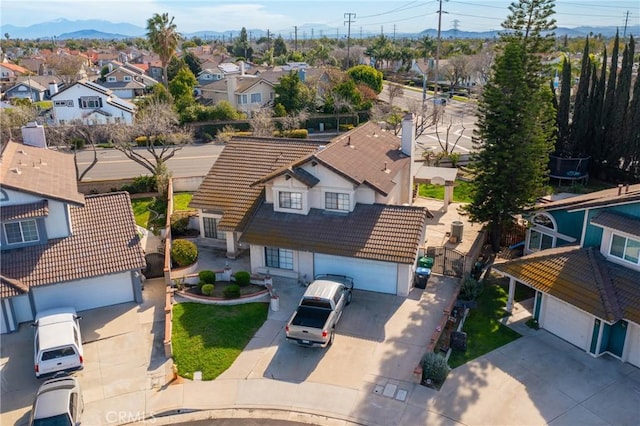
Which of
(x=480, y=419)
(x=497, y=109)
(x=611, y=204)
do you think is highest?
(x=497, y=109)

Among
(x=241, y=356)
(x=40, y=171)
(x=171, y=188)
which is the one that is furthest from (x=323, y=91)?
(x=241, y=356)

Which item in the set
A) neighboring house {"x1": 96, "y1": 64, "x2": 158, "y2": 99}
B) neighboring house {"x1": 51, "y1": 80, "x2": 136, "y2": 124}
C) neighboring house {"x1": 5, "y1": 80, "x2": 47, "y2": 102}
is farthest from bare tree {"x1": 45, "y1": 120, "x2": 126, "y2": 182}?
neighboring house {"x1": 5, "y1": 80, "x2": 47, "y2": 102}

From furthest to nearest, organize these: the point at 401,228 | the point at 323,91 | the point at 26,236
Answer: the point at 323,91
the point at 401,228
the point at 26,236

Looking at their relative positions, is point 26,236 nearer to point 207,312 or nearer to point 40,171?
point 40,171

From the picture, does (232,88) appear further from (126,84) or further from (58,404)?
(58,404)

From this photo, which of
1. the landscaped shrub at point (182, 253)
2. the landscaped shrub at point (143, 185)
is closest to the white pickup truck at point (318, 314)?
the landscaped shrub at point (182, 253)

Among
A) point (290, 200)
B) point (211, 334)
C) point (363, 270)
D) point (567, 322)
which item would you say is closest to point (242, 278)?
point (211, 334)
